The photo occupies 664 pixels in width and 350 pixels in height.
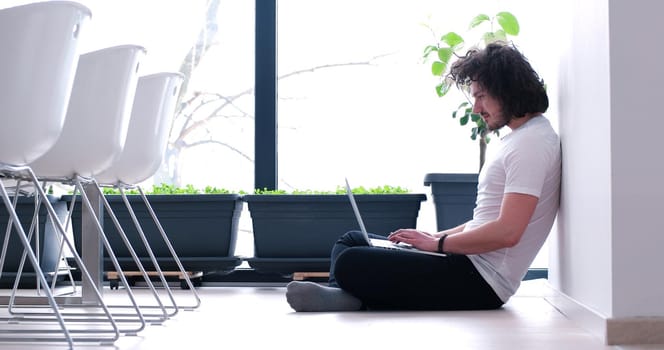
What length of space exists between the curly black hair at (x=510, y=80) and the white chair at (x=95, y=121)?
3.72ft

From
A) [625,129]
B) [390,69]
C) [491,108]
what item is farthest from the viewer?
[390,69]

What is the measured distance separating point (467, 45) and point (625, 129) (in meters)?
2.54

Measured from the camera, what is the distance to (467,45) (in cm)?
468

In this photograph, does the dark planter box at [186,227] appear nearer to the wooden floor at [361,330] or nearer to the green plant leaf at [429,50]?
the wooden floor at [361,330]

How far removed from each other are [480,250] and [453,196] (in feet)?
4.24

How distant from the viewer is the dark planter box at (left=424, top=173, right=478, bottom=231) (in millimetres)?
4270

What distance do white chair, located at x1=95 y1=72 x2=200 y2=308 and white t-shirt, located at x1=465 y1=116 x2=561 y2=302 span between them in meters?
1.10

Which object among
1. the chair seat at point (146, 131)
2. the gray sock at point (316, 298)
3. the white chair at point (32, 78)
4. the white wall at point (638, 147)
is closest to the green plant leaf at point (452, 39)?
the chair seat at point (146, 131)

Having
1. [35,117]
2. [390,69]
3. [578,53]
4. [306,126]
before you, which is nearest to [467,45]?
[390,69]

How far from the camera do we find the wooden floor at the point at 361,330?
2.27 meters

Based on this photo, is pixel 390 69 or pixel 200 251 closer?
pixel 200 251

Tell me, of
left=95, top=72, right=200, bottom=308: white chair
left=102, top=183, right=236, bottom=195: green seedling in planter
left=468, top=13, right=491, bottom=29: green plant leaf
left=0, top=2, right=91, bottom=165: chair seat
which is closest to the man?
left=95, top=72, right=200, bottom=308: white chair

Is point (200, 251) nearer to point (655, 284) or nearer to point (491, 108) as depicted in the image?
point (491, 108)

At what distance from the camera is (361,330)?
2.58 meters
